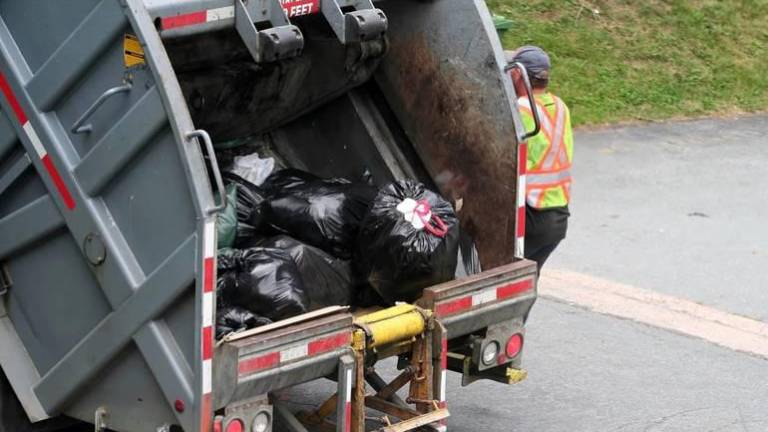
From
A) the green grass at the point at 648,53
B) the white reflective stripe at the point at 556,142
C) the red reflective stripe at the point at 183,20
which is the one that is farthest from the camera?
the green grass at the point at 648,53

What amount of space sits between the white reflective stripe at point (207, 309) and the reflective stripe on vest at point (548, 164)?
2.35 metres

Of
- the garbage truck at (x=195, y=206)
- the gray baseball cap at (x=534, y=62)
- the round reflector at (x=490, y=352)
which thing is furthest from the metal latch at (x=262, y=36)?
the gray baseball cap at (x=534, y=62)

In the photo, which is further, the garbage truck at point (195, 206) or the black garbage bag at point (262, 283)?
the black garbage bag at point (262, 283)

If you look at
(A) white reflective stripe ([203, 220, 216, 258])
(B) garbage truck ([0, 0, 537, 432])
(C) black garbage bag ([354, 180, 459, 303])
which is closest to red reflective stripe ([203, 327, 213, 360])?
(B) garbage truck ([0, 0, 537, 432])

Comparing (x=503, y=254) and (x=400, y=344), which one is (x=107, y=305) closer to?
(x=400, y=344)

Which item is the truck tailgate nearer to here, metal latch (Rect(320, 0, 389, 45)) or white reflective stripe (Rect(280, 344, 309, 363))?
white reflective stripe (Rect(280, 344, 309, 363))

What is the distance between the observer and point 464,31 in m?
5.64

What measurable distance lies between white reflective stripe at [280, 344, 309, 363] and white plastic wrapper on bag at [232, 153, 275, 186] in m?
1.37

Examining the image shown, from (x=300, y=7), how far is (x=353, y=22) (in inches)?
8.3

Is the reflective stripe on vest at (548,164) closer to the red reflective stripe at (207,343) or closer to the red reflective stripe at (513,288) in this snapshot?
the red reflective stripe at (513,288)

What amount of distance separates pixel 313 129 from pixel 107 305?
1.82m

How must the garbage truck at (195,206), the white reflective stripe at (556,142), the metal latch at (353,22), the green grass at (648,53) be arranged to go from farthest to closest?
the green grass at (648,53) → the white reflective stripe at (556,142) → the metal latch at (353,22) → the garbage truck at (195,206)

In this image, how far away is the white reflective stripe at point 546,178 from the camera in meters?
6.38

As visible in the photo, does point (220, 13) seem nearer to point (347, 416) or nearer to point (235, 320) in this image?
point (235, 320)
